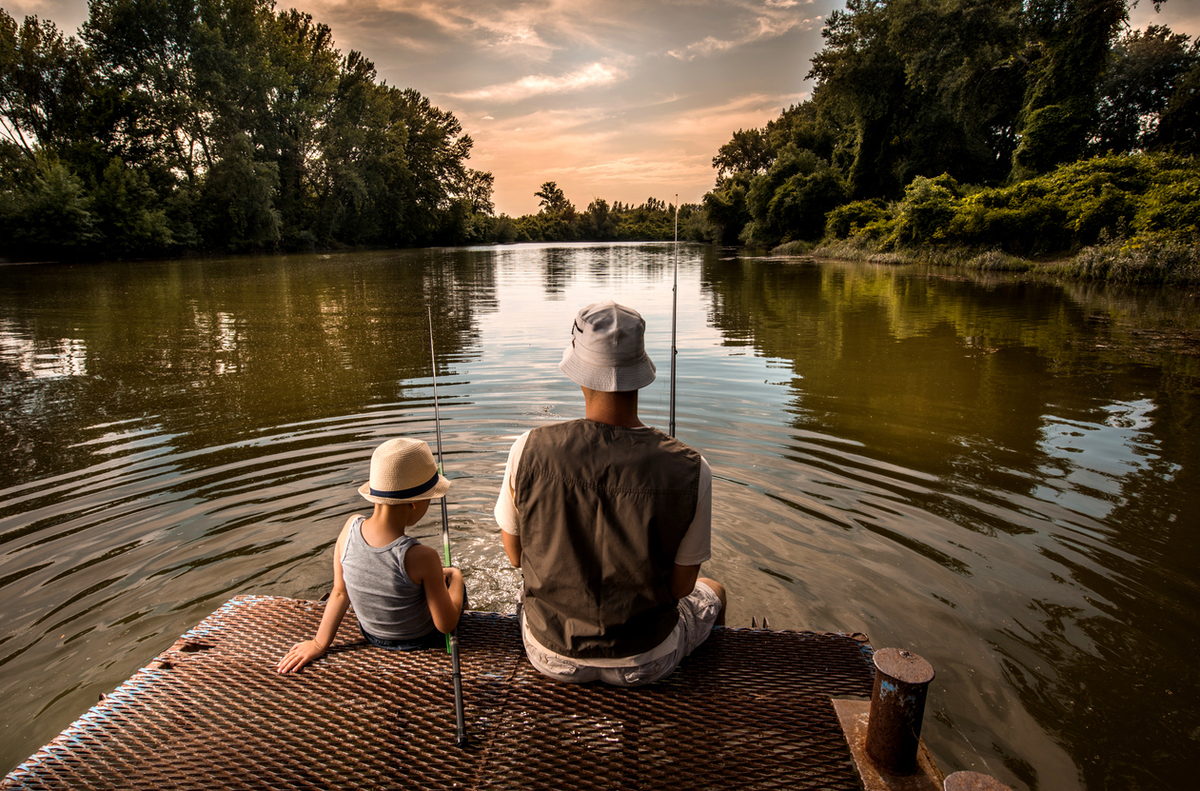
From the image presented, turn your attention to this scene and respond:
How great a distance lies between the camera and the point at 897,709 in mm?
1805

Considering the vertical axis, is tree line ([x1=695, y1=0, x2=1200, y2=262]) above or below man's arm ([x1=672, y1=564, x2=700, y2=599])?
above

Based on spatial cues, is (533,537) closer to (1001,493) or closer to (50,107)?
(1001,493)

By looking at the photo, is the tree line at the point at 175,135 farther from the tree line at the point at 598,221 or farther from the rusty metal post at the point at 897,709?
the tree line at the point at 598,221

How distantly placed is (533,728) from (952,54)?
3918 cm

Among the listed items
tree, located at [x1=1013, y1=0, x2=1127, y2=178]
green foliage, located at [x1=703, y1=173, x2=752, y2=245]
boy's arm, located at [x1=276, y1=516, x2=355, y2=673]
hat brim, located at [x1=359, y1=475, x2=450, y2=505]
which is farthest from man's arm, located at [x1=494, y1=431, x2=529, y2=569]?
green foliage, located at [x1=703, y1=173, x2=752, y2=245]

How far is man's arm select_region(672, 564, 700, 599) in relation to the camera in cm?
194

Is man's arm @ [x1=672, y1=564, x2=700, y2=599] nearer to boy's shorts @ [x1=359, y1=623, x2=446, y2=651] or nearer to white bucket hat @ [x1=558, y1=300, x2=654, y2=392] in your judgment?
white bucket hat @ [x1=558, y1=300, x2=654, y2=392]

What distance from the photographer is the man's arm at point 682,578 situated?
1940 millimetres

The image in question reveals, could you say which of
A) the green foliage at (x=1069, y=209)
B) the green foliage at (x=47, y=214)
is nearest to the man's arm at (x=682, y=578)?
the green foliage at (x=1069, y=209)

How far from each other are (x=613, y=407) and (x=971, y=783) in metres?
1.30

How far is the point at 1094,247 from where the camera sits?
19344mm

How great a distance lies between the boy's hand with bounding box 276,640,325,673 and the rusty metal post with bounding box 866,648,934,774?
6.73 feet

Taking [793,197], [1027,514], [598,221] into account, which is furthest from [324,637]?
[598,221]

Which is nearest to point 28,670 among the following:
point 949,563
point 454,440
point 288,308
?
point 454,440
